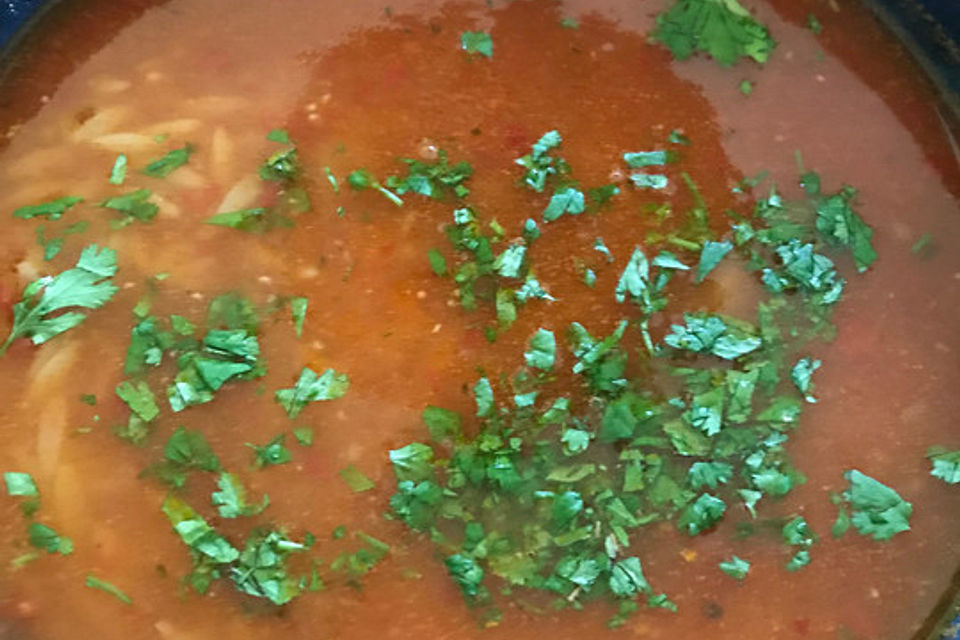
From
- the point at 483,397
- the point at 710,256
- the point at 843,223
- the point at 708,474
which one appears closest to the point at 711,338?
the point at 710,256

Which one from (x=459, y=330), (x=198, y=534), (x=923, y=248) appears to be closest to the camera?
(x=198, y=534)

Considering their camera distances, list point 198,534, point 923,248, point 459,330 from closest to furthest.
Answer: point 198,534
point 459,330
point 923,248

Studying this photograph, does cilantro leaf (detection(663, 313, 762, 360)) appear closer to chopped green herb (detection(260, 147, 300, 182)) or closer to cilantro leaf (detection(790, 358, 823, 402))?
cilantro leaf (detection(790, 358, 823, 402))

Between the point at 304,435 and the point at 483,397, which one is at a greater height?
the point at 483,397

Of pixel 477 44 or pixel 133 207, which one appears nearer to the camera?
pixel 133 207

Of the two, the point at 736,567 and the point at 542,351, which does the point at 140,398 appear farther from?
the point at 736,567

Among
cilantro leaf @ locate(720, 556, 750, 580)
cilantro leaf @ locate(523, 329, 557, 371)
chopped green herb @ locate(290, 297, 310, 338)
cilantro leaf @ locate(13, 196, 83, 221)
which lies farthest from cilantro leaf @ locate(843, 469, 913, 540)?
cilantro leaf @ locate(13, 196, 83, 221)

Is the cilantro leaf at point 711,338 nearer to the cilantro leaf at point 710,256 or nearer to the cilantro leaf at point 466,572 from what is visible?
the cilantro leaf at point 710,256

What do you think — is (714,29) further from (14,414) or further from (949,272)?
(14,414)
